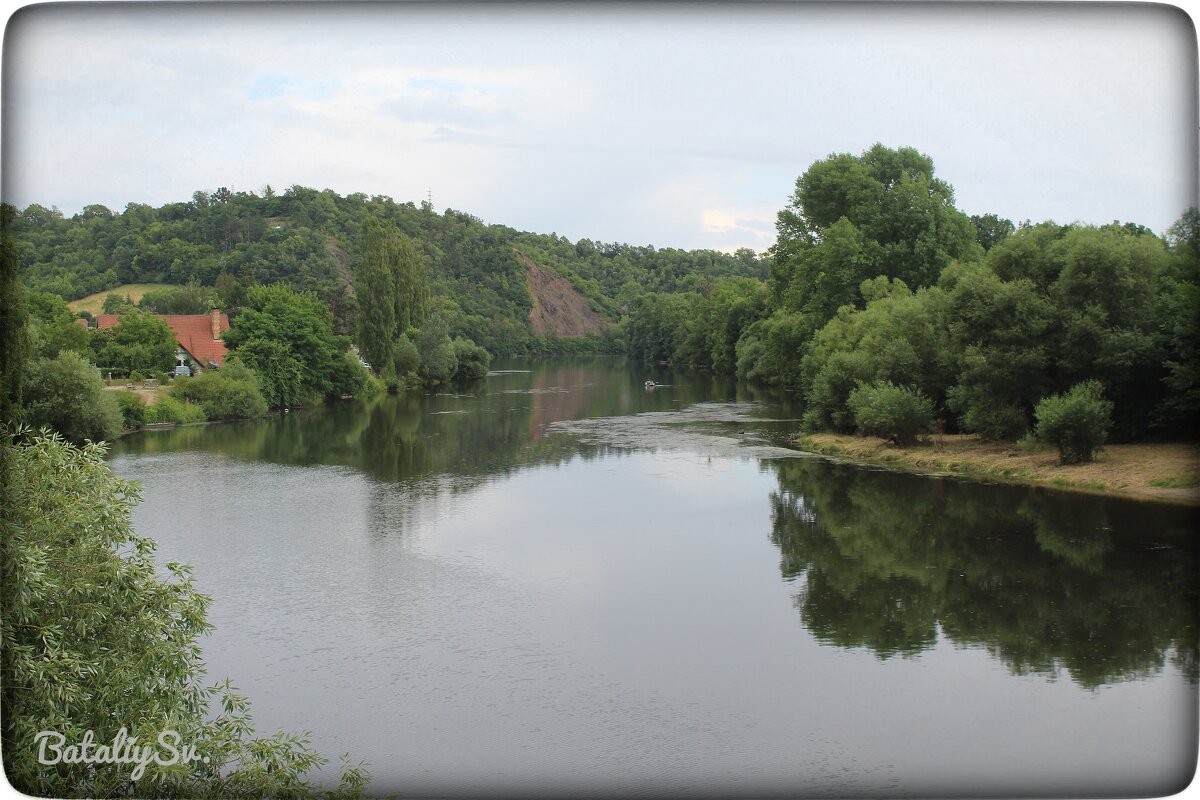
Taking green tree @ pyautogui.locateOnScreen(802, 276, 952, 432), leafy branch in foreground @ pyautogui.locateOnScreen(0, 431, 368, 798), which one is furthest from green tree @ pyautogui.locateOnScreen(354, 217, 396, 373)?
leafy branch in foreground @ pyautogui.locateOnScreen(0, 431, 368, 798)

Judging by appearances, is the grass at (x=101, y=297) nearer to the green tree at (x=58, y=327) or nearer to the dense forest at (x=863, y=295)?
the dense forest at (x=863, y=295)

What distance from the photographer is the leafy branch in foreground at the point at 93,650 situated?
8038mm

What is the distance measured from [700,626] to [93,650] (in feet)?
29.0

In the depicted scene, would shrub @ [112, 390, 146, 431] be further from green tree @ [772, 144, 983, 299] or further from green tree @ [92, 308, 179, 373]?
green tree @ [772, 144, 983, 299]

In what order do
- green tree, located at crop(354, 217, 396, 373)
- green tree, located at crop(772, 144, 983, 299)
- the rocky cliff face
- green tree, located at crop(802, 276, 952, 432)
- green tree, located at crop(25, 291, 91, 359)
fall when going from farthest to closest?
1. the rocky cliff face
2. green tree, located at crop(354, 217, 396, 373)
3. green tree, located at crop(772, 144, 983, 299)
4. green tree, located at crop(25, 291, 91, 359)
5. green tree, located at crop(802, 276, 952, 432)

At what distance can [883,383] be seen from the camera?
105 ft

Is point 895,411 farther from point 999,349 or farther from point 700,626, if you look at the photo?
point 700,626

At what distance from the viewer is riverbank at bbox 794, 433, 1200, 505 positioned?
2200 cm

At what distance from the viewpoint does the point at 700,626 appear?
603 inches

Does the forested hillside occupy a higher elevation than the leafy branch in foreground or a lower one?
higher

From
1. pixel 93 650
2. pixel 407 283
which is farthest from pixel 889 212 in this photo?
pixel 93 650

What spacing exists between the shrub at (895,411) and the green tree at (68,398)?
2255 cm

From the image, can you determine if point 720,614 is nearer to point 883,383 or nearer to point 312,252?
point 883,383

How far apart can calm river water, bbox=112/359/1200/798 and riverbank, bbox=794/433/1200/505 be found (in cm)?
85
